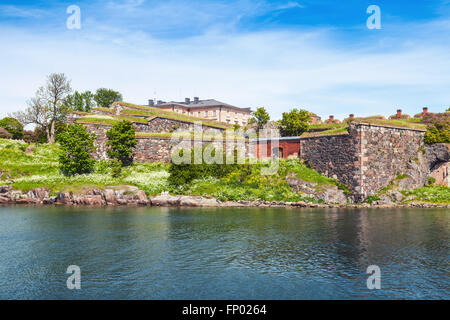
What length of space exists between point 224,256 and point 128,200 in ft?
84.5

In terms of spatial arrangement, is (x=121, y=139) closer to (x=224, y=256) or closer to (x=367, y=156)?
(x=367, y=156)

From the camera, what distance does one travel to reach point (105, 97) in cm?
9644

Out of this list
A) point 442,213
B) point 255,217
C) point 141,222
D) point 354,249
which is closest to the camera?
point 354,249

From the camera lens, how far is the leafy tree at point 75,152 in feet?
157

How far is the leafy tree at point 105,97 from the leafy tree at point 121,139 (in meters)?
47.6

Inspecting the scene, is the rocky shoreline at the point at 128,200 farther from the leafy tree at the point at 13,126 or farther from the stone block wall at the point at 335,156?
the leafy tree at the point at 13,126

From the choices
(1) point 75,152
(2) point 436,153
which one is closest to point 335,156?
(2) point 436,153

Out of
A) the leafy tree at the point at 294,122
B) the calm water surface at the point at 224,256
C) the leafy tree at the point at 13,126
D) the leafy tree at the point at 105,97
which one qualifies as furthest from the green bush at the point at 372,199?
the leafy tree at the point at 105,97

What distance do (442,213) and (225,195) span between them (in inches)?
863

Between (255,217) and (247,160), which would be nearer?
(255,217)
